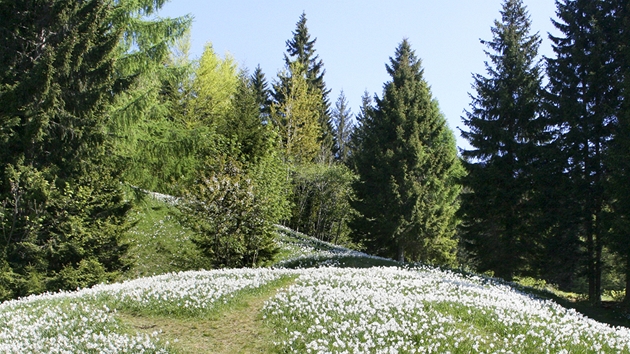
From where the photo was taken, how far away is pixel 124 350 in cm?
756

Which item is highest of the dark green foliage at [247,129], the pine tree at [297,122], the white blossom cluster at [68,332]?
the pine tree at [297,122]

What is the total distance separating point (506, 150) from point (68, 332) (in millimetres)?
25220

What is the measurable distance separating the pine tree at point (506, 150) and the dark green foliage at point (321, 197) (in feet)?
38.4

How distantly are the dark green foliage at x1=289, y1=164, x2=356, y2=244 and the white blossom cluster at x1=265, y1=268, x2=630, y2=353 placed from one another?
86.1ft

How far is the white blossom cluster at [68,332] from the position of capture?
25.3ft

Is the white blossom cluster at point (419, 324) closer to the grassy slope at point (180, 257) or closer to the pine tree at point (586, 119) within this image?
the grassy slope at point (180, 257)

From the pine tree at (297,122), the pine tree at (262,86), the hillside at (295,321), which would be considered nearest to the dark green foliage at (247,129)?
the pine tree at (297,122)

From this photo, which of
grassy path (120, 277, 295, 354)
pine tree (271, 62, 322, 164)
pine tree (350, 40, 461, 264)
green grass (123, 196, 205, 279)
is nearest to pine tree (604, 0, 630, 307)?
pine tree (350, 40, 461, 264)

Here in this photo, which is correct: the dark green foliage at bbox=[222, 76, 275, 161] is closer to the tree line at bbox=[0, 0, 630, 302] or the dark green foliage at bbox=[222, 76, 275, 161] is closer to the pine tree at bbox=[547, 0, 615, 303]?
the tree line at bbox=[0, 0, 630, 302]

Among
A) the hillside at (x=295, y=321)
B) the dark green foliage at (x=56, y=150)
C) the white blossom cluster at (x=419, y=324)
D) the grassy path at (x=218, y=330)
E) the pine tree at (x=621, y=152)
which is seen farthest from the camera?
the pine tree at (x=621, y=152)

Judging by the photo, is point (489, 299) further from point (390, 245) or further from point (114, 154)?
point (390, 245)

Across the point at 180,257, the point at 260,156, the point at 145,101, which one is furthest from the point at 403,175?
the point at 145,101

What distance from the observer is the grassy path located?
8078 millimetres

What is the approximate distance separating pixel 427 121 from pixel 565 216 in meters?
12.3
